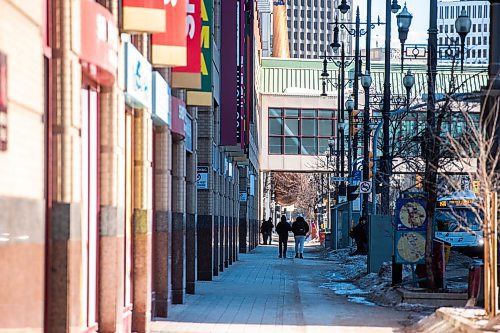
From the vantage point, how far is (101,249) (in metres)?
13.8

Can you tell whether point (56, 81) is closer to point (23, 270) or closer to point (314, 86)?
point (23, 270)

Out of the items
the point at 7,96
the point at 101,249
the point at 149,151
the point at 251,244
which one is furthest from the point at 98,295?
the point at 251,244

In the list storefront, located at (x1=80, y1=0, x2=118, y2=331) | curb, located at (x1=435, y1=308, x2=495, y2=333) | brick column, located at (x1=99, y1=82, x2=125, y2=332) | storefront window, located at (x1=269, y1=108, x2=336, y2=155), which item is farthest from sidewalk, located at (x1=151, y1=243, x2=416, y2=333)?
storefront window, located at (x1=269, y1=108, x2=336, y2=155)

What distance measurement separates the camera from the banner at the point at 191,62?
20.6 m

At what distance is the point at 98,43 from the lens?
486 inches

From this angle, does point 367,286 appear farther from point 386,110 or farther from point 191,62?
point 191,62

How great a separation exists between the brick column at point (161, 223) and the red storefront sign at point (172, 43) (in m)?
2.36

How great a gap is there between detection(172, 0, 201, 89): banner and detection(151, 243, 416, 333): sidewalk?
3.88m

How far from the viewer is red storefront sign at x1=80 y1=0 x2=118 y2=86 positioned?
11672 millimetres

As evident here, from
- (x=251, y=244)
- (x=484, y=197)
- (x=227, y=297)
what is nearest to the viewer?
(x=484, y=197)

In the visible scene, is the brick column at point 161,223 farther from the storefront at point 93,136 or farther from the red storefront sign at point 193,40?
the storefront at point 93,136

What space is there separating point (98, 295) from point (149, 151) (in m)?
3.58

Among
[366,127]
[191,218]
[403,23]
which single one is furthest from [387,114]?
[191,218]

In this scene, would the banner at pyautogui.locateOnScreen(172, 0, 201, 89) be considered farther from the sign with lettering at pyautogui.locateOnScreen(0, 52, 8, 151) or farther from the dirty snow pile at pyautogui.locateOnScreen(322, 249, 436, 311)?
the sign with lettering at pyautogui.locateOnScreen(0, 52, 8, 151)
